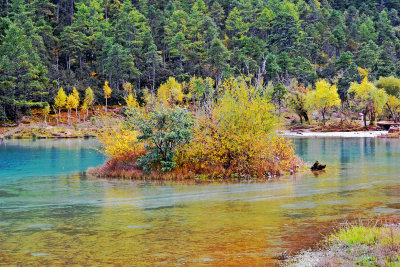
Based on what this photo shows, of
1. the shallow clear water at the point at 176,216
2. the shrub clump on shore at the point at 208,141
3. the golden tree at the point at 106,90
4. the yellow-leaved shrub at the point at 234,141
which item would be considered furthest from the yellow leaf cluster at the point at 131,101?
the shallow clear water at the point at 176,216

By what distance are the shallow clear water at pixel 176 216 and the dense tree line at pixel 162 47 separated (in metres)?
75.0

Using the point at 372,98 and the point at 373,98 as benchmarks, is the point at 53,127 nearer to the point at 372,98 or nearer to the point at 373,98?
the point at 372,98

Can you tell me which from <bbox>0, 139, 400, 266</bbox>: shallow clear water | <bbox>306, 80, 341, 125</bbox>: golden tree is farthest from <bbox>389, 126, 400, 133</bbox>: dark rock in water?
<bbox>0, 139, 400, 266</bbox>: shallow clear water

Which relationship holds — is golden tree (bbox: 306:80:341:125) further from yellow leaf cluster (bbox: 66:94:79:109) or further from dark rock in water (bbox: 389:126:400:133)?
yellow leaf cluster (bbox: 66:94:79:109)

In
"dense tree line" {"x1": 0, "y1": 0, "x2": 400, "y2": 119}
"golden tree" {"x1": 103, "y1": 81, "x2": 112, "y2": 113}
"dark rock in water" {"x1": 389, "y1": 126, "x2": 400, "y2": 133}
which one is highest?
"dense tree line" {"x1": 0, "y1": 0, "x2": 400, "y2": 119}

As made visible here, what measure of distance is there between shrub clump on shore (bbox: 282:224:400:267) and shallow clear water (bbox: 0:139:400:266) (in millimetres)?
878

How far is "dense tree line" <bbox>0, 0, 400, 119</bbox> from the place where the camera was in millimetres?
108125

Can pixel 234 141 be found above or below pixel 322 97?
below

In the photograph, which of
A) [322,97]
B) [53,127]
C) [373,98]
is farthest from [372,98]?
[53,127]

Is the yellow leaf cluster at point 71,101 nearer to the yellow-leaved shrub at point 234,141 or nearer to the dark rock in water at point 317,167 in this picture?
the yellow-leaved shrub at point 234,141

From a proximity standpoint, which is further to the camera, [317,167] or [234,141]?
[317,167]

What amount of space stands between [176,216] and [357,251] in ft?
27.5

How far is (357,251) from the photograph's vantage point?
1087cm

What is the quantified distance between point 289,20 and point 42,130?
10358 centimetres
